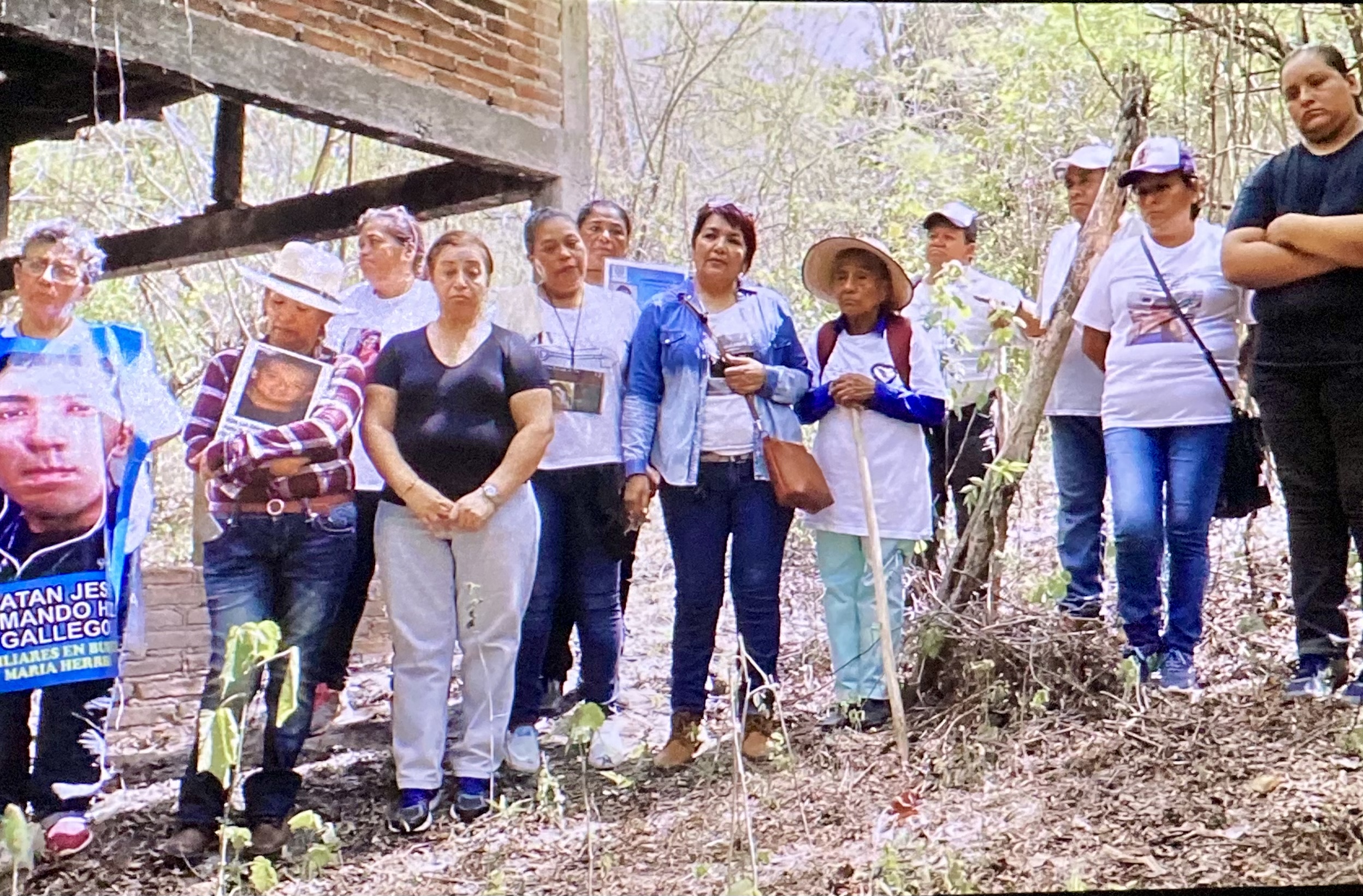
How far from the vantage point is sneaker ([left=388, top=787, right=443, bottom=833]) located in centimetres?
277

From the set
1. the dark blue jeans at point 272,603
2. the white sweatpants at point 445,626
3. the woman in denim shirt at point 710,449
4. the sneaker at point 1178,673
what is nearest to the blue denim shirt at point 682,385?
the woman in denim shirt at point 710,449

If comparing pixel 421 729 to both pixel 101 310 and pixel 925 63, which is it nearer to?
pixel 101 310

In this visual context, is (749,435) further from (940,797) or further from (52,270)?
(52,270)

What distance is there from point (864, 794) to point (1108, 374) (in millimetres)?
1192

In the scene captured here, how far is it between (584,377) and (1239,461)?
5.18 feet

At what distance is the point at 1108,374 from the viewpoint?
3113 millimetres

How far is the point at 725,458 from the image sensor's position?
3076 mm

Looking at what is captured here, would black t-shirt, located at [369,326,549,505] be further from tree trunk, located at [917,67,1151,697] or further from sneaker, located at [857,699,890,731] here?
tree trunk, located at [917,67,1151,697]

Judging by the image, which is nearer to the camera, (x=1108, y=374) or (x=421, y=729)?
(x=421, y=729)

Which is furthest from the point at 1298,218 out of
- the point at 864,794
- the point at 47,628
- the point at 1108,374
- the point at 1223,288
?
the point at 47,628

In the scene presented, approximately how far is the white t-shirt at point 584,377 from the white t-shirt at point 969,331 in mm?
773

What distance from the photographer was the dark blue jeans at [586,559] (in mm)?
3135

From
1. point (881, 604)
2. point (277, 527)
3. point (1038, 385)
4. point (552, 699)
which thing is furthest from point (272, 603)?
point (1038, 385)

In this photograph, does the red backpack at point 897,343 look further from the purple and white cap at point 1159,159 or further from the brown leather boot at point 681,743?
the brown leather boot at point 681,743
